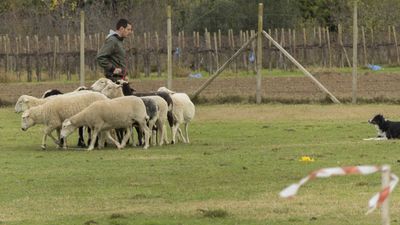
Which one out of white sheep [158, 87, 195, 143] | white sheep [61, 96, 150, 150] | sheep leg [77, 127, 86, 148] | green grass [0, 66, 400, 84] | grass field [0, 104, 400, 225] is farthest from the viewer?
green grass [0, 66, 400, 84]

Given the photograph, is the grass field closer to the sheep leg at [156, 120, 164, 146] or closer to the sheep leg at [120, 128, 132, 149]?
the sheep leg at [156, 120, 164, 146]

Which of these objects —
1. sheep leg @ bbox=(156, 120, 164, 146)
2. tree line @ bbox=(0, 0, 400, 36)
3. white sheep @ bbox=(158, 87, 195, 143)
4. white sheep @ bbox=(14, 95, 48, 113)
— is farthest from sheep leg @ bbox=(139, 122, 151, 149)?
tree line @ bbox=(0, 0, 400, 36)

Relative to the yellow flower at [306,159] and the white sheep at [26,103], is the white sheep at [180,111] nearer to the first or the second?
the white sheep at [26,103]

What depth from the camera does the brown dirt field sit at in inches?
1175

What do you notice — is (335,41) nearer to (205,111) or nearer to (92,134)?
(205,111)

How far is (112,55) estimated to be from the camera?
20062mm

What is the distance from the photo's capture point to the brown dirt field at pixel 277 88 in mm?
29844

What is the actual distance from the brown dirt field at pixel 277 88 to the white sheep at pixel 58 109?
11.1 metres

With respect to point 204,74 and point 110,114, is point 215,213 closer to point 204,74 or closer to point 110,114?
point 110,114

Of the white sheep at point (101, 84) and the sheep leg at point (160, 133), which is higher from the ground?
the white sheep at point (101, 84)

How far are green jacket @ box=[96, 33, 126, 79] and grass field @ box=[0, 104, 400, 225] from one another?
6.33 ft

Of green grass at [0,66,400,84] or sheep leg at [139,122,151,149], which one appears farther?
green grass at [0,66,400,84]

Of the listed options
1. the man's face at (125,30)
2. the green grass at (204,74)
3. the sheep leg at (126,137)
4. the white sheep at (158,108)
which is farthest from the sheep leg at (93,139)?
the green grass at (204,74)

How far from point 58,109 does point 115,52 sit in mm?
1718
